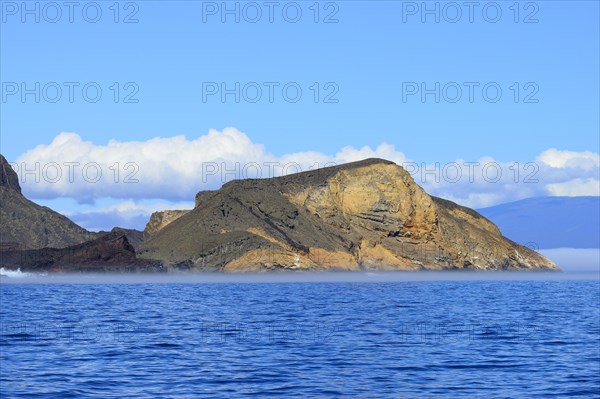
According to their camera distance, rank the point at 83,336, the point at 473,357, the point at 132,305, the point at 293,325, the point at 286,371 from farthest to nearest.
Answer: the point at 132,305
the point at 293,325
the point at 83,336
the point at 473,357
the point at 286,371

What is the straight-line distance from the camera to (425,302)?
330 ft

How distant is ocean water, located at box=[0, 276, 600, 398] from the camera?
115 feet

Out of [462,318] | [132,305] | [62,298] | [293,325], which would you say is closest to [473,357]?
[293,325]

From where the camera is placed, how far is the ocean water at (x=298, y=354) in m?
35.1

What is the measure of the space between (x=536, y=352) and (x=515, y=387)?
1161 cm

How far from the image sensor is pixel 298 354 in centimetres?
4522

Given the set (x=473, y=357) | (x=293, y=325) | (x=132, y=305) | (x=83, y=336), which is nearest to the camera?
(x=473, y=357)

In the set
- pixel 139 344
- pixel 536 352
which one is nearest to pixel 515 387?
pixel 536 352

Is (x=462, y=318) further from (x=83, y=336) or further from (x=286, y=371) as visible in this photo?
(x=286, y=371)

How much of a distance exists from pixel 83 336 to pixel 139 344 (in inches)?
251

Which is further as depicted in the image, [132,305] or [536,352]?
[132,305]

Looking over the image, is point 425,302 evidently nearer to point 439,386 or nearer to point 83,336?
point 83,336

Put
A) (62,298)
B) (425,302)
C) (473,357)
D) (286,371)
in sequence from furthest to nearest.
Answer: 1. (62,298)
2. (425,302)
3. (473,357)
4. (286,371)

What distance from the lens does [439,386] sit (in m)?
35.8
